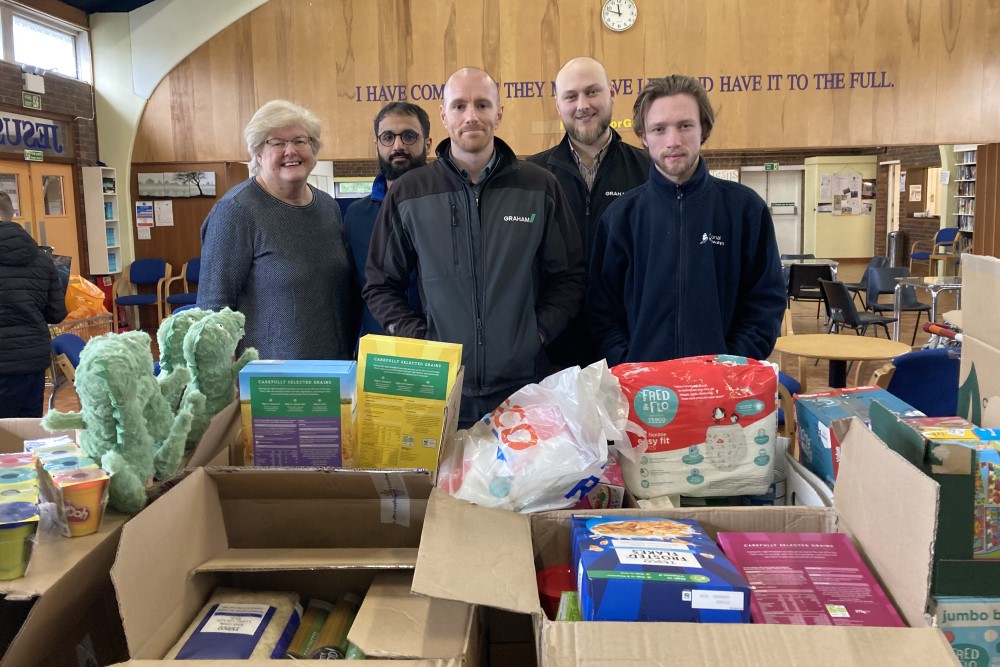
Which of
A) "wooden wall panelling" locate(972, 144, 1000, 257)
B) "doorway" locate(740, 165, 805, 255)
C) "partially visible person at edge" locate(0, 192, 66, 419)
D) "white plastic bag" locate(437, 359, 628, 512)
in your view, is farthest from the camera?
"doorway" locate(740, 165, 805, 255)

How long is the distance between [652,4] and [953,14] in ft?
8.21

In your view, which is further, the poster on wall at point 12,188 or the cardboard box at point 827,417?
the poster on wall at point 12,188

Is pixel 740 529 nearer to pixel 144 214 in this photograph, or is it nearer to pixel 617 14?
pixel 617 14

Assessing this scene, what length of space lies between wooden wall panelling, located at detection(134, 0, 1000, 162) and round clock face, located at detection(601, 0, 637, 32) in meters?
0.08

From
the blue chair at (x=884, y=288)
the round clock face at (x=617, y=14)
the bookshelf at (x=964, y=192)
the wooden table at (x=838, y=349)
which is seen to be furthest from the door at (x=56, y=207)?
the bookshelf at (x=964, y=192)

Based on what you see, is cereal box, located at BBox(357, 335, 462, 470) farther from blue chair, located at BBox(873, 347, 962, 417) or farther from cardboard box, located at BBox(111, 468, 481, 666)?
blue chair, located at BBox(873, 347, 962, 417)

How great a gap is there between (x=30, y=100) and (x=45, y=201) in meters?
0.91

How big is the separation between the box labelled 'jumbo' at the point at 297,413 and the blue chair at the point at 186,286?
6.80 meters

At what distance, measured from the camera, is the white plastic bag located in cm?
132

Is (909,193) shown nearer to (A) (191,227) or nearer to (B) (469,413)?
(A) (191,227)

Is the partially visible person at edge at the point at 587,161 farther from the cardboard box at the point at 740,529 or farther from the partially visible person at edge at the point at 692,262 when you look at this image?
the cardboard box at the point at 740,529

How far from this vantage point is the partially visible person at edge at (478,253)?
2135 millimetres

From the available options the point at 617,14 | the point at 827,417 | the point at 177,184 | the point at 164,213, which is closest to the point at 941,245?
the point at 617,14

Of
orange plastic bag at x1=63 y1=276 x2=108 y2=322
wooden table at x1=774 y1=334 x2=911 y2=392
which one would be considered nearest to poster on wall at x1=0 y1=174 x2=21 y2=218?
orange plastic bag at x1=63 y1=276 x2=108 y2=322
